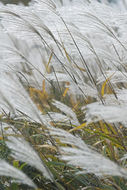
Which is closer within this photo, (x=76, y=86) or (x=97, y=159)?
(x=97, y=159)

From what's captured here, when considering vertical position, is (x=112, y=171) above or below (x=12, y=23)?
below

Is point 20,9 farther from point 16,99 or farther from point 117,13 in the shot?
point 16,99

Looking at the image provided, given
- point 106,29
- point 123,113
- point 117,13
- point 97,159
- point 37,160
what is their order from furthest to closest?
1. point 117,13
2. point 106,29
3. point 37,160
4. point 97,159
5. point 123,113

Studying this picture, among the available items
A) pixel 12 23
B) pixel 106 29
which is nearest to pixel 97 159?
pixel 106 29

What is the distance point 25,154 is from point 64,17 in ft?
4.03

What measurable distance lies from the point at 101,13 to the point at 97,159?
1312 mm

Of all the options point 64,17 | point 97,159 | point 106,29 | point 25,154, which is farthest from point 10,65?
point 97,159

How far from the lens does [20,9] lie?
1.75m

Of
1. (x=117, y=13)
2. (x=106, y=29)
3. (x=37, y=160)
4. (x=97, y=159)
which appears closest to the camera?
(x=97, y=159)

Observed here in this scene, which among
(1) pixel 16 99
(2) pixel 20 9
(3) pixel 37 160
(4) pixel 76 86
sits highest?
(2) pixel 20 9

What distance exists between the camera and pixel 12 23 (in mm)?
1760

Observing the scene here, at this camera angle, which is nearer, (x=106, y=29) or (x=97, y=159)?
(x=97, y=159)

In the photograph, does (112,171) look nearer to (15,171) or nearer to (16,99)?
(15,171)

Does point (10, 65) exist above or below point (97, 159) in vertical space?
below
